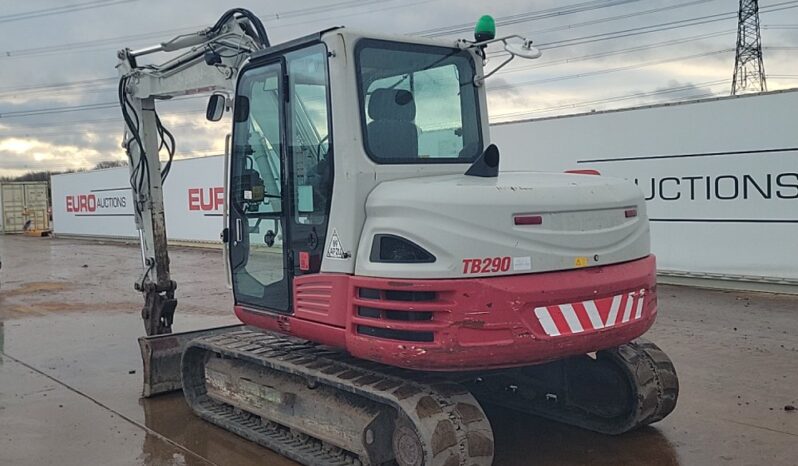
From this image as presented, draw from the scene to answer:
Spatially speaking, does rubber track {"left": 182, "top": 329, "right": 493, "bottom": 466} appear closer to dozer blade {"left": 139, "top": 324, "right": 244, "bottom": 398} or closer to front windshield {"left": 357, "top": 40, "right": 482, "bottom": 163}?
dozer blade {"left": 139, "top": 324, "right": 244, "bottom": 398}

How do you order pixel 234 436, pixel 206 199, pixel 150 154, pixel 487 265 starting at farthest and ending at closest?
pixel 206 199 < pixel 150 154 < pixel 234 436 < pixel 487 265

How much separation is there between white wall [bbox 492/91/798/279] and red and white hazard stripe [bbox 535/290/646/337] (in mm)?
Answer: 7929

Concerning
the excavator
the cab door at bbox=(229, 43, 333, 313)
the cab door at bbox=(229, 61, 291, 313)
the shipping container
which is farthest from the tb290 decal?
the shipping container

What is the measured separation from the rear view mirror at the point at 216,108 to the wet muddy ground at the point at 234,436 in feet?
7.72

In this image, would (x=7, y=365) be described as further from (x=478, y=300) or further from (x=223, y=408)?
(x=478, y=300)

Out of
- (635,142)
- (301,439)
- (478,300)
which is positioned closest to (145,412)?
(301,439)

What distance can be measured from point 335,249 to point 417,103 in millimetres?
1135

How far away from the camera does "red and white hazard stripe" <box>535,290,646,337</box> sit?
4.22 metres

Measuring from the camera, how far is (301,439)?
5293 millimetres

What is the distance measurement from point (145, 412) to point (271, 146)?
2631mm

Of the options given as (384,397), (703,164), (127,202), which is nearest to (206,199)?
(127,202)

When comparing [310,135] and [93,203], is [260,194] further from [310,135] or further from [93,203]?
[93,203]

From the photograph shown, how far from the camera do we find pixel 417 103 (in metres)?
4.99

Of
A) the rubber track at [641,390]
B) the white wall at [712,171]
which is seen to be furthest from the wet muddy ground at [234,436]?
the white wall at [712,171]
